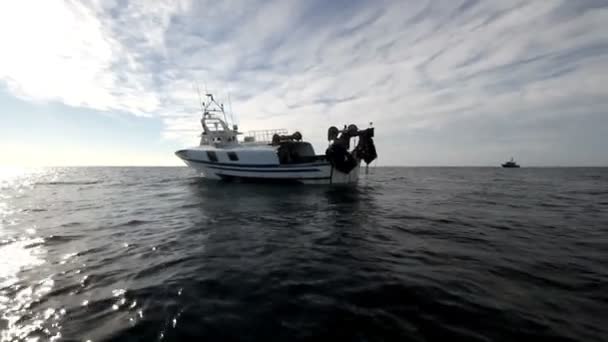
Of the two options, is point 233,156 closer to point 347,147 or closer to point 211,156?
point 211,156

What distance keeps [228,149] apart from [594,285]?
2204cm

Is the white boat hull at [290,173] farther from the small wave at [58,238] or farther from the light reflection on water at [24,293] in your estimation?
the light reflection on water at [24,293]

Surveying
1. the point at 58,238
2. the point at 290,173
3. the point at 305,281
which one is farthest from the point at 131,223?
the point at 290,173

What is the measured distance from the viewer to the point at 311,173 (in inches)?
790

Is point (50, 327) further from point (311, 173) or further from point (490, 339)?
point (311, 173)

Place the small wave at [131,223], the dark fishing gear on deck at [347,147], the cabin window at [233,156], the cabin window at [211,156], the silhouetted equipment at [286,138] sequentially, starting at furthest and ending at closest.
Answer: the cabin window at [211,156]
the cabin window at [233,156]
the silhouetted equipment at [286,138]
the dark fishing gear on deck at [347,147]
the small wave at [131,223]

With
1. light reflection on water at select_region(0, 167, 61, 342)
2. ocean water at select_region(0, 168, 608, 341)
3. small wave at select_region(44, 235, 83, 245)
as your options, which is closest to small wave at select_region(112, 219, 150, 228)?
ocean water at select_region(0, 168, 608, 341)

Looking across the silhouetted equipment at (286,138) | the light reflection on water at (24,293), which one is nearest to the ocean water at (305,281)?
the light reflection on water at (24,293)

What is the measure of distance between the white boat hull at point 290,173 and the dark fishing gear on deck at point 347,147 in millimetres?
823

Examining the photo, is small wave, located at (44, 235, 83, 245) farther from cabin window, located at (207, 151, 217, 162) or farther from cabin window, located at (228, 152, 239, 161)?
cabin window, located at (207, 151, 217, 162)

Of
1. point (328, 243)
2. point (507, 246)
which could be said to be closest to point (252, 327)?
point (328, 243)

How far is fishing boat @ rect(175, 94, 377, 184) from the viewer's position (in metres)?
19.2

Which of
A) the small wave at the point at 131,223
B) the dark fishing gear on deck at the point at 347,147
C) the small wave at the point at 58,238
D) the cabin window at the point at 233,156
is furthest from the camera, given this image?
the cabin window at the point at 233,156

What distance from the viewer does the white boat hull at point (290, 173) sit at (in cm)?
1988
